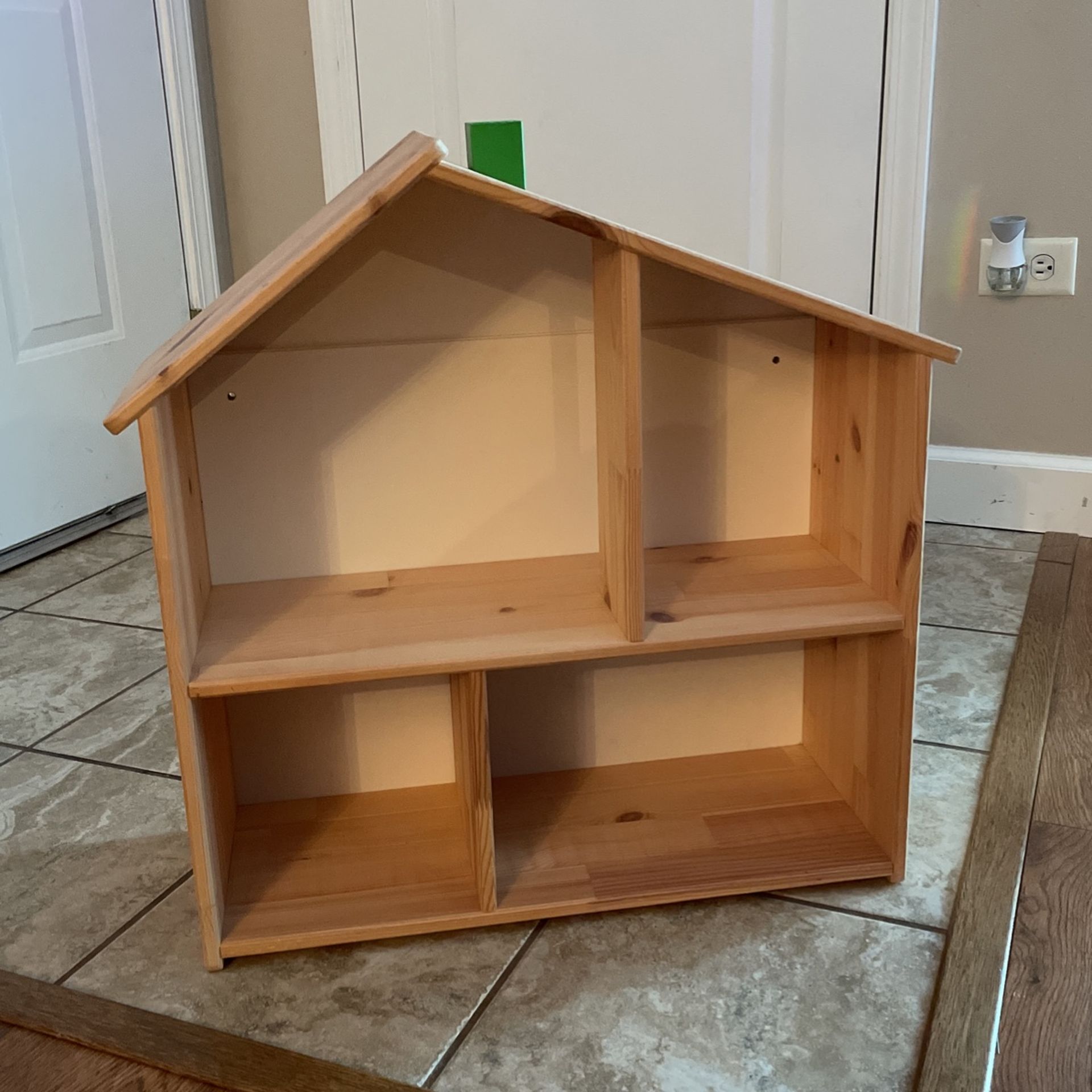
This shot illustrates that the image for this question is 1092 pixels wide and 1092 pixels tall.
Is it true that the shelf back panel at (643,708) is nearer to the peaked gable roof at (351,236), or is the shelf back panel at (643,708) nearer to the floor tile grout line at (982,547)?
the peaked gable roof at (351,236)

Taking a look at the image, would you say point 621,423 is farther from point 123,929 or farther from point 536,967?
point 123,929

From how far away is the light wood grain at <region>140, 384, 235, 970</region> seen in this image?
89cm

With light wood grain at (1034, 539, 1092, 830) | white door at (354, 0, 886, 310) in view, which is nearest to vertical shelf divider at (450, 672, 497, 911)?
light wood grain at (1034, 539, 1092, 830)

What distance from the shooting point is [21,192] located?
2162 mm

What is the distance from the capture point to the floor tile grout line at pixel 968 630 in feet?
5.49

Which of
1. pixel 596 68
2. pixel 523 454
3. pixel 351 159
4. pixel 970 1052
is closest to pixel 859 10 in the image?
pixel 596 68

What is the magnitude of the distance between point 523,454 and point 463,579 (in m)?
0.14

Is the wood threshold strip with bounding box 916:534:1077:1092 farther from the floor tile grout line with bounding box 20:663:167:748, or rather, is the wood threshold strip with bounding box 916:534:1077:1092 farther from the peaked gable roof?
the floor tile grout line with bounding box 20:663:167:748

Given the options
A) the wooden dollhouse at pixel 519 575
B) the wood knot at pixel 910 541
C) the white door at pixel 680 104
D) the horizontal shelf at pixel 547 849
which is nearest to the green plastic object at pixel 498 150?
the wooden dollhouse at pixel 519 575

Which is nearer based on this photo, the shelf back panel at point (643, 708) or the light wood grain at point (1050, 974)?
the light wood grain at point (1050, 974)

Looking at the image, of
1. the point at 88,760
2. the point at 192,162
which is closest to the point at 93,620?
the point at 88,760

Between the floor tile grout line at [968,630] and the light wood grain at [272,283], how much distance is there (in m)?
1.13

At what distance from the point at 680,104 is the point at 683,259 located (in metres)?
1.29

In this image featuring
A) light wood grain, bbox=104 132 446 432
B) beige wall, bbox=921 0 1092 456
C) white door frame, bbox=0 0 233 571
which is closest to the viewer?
light wood grain, bbox=104 132 446 432
